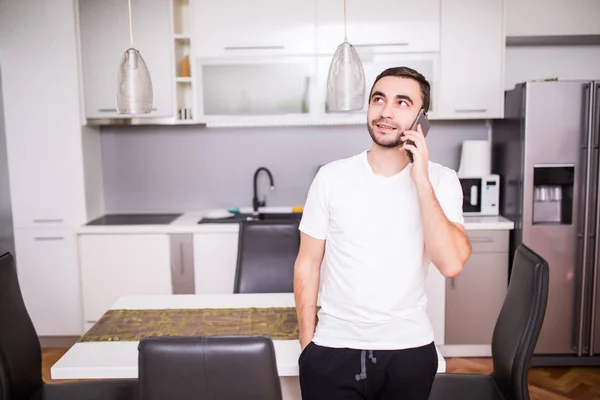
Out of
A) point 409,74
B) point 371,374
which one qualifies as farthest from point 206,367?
point 409,74

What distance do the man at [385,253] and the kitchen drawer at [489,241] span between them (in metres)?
1.93

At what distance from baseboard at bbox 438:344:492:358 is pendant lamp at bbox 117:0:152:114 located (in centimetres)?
257

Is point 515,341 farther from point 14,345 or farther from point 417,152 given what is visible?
point 14,345

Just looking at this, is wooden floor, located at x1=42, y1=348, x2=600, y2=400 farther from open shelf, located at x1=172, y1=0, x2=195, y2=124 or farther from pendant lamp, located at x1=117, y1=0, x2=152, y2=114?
pendant lamp, located at x1=117, y1=0, x2=152, y2=114

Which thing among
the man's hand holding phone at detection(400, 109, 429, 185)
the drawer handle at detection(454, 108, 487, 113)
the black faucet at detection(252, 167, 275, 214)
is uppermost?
the drawer handle at detection(454, 108, 487, 113)

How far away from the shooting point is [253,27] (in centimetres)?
350

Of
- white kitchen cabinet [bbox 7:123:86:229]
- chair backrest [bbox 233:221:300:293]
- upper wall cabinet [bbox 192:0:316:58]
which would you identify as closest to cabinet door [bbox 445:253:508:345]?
chair backrest [bbox 233:221:300:293]

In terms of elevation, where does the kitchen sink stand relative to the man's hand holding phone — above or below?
below

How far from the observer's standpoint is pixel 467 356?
3.49 m

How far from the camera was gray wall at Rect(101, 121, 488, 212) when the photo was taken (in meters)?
3.96

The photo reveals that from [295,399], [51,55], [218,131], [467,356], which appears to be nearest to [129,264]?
[218,131]

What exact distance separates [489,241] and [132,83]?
8.06ft

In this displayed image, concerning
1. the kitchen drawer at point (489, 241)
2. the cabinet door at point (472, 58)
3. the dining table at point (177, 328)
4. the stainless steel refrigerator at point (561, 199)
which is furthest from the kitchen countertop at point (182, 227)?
the dining table at point (177, 328)

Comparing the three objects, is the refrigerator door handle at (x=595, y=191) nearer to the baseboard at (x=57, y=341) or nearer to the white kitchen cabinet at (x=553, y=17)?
the white kitchen cabinet at (x=553, y=17)
